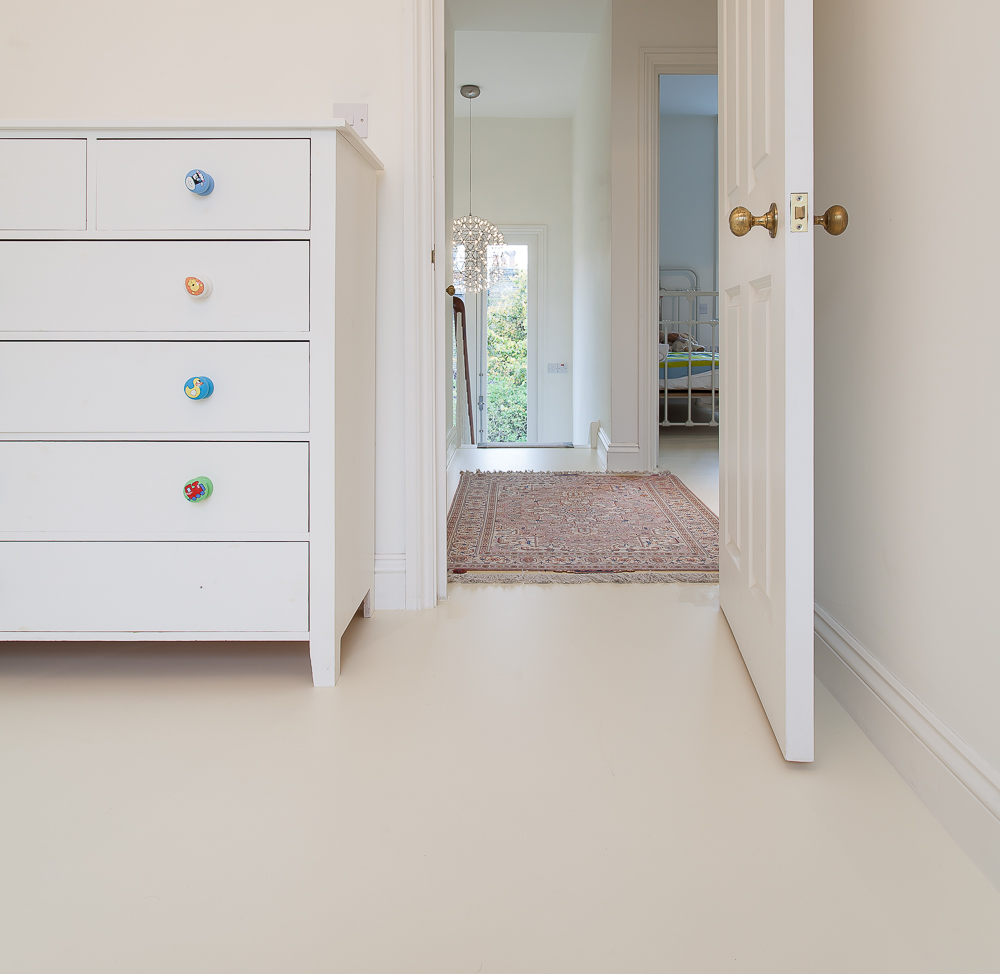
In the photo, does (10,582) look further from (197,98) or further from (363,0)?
(363,0)

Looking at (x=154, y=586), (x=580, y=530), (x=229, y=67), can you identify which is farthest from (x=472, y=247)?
(x=154, y=586)

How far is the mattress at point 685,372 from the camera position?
6.30 meters

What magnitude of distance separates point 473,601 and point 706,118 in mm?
7056

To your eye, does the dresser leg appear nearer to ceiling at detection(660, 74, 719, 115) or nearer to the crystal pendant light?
the crystal pendant light

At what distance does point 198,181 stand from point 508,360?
6.55 meters

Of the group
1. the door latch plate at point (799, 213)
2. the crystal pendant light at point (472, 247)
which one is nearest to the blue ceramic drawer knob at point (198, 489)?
the door latch plate at point (799, 213)

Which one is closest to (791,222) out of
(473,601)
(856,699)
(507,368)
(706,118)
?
(856,699)

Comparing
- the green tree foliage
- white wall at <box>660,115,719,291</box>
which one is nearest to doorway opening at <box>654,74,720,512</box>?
white wall at <box>660,115,719,291</box>

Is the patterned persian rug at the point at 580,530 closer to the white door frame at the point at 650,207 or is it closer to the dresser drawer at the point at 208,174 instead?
the white door frame at the point at 650,207

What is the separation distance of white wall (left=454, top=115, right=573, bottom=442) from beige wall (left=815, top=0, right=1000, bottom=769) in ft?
20.3

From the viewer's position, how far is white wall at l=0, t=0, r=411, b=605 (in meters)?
1.97

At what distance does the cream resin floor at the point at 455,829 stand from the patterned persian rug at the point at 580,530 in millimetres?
708

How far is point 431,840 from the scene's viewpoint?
1044 mm

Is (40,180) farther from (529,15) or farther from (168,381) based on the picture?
(529,15)
